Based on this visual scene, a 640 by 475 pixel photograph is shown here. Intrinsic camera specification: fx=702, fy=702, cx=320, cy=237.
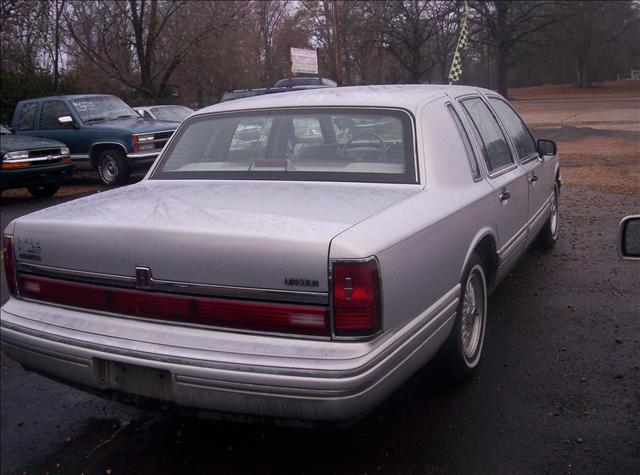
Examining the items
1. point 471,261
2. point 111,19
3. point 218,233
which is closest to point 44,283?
point 218,233

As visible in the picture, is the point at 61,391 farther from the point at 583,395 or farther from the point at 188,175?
the point at 583,395

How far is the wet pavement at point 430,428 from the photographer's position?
318cm

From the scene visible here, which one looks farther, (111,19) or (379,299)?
(111,19)

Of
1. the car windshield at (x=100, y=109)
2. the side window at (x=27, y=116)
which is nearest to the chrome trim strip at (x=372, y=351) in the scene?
the car windshield at (x=100, y=109)

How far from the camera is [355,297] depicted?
2662 millimetres

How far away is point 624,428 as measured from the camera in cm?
338

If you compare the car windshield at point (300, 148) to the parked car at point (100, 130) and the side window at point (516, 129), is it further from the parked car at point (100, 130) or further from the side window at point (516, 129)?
the parked car at point (100, 130)

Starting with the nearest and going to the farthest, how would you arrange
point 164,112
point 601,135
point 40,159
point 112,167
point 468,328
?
point 468,328
point 40,159
point 112,167
point 601,135
point 164,112

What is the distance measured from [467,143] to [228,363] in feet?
7.19

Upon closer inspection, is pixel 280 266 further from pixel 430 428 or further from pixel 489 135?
pixel 489 135

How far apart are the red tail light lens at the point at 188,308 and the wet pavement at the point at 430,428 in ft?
2.56

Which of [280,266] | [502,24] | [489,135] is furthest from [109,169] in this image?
[502,24]

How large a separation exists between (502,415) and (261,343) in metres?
1.47

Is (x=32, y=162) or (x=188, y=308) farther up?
(x=32, y=162)
